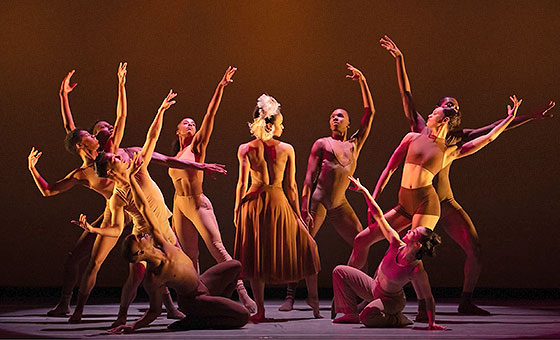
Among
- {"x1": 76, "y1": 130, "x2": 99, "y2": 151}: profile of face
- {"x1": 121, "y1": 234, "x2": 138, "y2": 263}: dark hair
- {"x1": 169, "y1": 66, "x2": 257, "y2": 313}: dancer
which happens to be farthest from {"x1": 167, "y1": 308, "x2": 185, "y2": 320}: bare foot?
{"x1": 76, "y1": 130, "x2": 99, "y2": 151}: profile of face

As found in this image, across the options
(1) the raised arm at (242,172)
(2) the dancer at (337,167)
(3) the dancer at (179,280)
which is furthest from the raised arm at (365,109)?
(3) the dancer at (179,280)

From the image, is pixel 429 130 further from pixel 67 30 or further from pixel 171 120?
pixel 67 30

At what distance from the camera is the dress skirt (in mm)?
6457

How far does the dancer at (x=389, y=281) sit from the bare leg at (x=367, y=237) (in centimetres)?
38

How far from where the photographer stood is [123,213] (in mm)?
6371

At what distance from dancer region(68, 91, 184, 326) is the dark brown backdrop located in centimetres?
233

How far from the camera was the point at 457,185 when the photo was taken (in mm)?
9039

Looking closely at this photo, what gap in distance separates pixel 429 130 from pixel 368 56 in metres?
2.03

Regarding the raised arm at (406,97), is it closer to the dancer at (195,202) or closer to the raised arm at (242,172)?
the dancer at (195,202)

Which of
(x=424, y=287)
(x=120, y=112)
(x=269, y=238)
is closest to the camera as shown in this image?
(x=424, y=287)

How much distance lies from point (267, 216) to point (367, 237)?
837 mm

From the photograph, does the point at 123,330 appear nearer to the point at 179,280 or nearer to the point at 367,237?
the point at 179,280

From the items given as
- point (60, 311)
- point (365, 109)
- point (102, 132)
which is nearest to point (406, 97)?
point (365, 109)

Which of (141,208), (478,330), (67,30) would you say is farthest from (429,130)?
(67,30)
